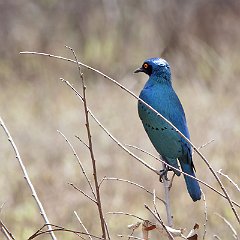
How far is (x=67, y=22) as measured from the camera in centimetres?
1131

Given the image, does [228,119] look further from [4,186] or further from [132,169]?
[4,186]

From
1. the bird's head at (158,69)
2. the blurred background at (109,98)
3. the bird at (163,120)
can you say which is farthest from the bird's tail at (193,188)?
the blurred background at (109,98)

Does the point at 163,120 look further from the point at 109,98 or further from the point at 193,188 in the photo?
the point at 109,98

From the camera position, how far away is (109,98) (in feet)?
30.9

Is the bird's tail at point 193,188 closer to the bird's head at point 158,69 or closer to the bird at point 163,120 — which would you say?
the bird at point 163,120

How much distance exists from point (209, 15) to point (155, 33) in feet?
2.24

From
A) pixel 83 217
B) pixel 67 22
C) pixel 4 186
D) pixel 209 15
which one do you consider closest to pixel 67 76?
pixel 67 22

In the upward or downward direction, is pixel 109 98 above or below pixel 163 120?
above

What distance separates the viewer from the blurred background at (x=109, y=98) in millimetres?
6816

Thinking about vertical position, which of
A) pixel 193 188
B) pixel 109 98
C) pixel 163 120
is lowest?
pixel 193 188

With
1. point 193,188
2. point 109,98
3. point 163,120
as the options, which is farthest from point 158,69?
point 109,98

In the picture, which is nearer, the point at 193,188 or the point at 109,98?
the point at 193,188

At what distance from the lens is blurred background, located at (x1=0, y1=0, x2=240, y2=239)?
682 cm

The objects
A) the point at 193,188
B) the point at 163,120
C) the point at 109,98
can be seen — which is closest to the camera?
the point at 193,188
